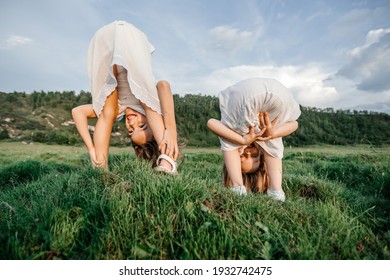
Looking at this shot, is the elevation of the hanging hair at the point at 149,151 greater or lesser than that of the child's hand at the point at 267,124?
lesser

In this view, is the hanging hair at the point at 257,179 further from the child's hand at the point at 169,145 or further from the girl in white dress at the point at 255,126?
the child's hand at the point at 169,145

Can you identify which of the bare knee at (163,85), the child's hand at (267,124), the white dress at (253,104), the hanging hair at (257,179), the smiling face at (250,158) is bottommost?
the hanging hair at (257,179)

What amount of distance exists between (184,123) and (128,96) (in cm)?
2311

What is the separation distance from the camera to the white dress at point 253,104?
9.73ft

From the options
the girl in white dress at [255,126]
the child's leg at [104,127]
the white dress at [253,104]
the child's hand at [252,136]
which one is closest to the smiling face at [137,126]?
the child's leg at [104,127]

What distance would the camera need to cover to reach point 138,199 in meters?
2.20

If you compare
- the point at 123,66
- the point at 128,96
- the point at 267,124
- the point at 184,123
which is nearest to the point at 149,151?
the point at 128,96

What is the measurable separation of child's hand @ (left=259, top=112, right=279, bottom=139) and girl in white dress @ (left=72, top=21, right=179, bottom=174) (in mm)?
947

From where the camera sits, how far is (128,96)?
3.47m

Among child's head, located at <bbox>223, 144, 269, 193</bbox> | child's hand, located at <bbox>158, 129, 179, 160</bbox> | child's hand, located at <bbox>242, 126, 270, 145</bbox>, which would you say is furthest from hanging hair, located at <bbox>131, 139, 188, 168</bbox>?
child's hand, located at <bbox>242, 126, 270, 145</bbox>

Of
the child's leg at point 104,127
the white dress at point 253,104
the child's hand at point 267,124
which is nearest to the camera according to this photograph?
the white dress at point 253,104

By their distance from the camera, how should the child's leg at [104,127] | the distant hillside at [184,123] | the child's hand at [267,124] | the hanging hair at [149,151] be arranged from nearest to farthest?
the child's hand at [267,124] < the child's leg at [104,127] < the hanging hair at [149,151] < the distant hillside at [184,123]

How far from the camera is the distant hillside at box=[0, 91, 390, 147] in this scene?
803 inches
